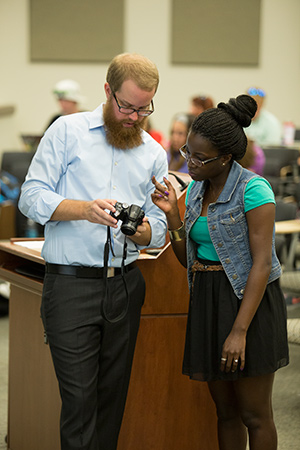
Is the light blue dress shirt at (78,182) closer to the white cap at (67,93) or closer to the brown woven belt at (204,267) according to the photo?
the brown woven belt at (204,267)

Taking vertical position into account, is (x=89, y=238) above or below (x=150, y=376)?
above

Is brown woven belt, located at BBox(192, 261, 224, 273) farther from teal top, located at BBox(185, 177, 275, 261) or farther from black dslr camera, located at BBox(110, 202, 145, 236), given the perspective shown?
black dslr camera, located at BBox(110, 202, 145, 236)

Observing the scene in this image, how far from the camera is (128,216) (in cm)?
202

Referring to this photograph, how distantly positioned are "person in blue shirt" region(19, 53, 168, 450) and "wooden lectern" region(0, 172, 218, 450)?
1.14ft

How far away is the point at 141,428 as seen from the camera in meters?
2.62

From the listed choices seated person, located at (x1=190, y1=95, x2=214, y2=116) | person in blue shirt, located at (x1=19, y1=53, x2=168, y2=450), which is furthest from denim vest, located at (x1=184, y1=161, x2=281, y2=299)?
seated person, located at (x1=190, y1=95, x2=214, y2=116)

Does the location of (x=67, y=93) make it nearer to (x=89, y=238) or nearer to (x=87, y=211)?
(x=89, y=238)

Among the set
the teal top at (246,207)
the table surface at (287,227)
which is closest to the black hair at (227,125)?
the teal top at (246,207)

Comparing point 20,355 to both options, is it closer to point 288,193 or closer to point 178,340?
point 178,340

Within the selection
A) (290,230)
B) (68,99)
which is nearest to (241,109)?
(290,230)

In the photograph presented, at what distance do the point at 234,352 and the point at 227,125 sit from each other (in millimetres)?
697

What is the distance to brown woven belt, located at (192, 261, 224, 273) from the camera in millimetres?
2166

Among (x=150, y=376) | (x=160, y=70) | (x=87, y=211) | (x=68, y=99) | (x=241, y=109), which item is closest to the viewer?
(x=87, y=211)

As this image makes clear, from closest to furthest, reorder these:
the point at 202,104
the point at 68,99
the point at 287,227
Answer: the point at 287,227 < the point at 202,104 < the point at 68,99
